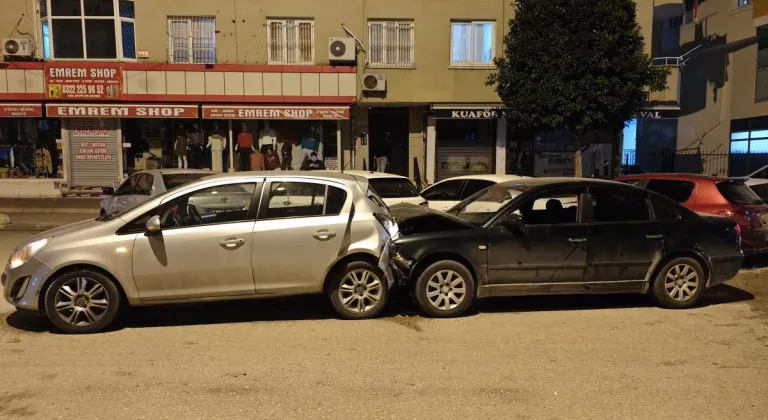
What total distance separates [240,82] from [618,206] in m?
12.7

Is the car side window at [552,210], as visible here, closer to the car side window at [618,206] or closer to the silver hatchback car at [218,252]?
the car side window at [618,206]

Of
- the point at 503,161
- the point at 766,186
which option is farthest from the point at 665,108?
the point at 766,186

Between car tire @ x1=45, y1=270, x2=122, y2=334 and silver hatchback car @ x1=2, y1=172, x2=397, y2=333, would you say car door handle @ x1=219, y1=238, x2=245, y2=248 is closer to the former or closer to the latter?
silver hatchback car @ x1=2, y1=172, x2=397, y2=333

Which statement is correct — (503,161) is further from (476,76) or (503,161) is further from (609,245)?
(609,245)

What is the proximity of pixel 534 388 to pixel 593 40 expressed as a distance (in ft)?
34.0

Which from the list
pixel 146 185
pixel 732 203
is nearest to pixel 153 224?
pixel 146 185

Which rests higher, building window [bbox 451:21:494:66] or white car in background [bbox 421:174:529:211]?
building window [bbox 451:21:494:66]

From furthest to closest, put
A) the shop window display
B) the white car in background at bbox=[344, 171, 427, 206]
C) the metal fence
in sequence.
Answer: the metal fence, the shop window display, the white car in background at bbox=[344, 171, 427, 206]

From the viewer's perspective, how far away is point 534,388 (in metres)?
4.33

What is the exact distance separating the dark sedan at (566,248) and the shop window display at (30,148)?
49.2 ft

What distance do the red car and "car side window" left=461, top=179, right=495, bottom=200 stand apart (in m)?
3.05

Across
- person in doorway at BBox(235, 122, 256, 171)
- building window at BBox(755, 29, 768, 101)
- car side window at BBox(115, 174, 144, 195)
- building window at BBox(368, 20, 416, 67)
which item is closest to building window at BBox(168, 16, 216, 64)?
person in doorway at BBox(235, 122, 256, 171)

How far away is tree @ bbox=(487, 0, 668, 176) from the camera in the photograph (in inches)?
496

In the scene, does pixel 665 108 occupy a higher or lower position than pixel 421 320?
higher
